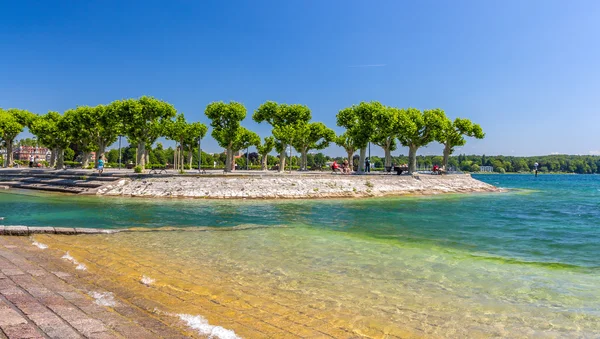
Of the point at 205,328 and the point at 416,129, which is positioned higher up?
the point at 416,129

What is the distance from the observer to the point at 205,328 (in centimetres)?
548

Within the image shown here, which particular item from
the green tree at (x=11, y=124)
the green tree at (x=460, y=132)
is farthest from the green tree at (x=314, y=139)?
the green tree at (x=11, y=124)

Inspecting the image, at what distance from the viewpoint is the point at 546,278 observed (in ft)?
30.5

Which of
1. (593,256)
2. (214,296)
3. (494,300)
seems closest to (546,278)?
(494,300)

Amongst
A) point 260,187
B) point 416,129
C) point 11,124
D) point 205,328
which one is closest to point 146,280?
point 205,328

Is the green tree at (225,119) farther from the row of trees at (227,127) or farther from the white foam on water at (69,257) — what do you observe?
the white foam on water at (69,257)

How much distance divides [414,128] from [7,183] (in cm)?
5019

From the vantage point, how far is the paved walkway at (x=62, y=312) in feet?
15.5

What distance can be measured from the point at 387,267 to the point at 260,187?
86.7 feet

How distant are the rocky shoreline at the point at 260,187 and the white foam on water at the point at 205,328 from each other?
27693 millimetres

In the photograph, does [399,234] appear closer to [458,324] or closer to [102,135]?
[458,324]

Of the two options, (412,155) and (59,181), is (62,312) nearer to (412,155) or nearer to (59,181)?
(59,181)

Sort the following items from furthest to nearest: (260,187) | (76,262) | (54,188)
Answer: (54,188) → (260,187) → (76,262)

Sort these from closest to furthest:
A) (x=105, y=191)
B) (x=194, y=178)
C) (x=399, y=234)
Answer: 1. (x=399, y=234)
2. (x=105, y=191)
3. (x=194, y=178)
